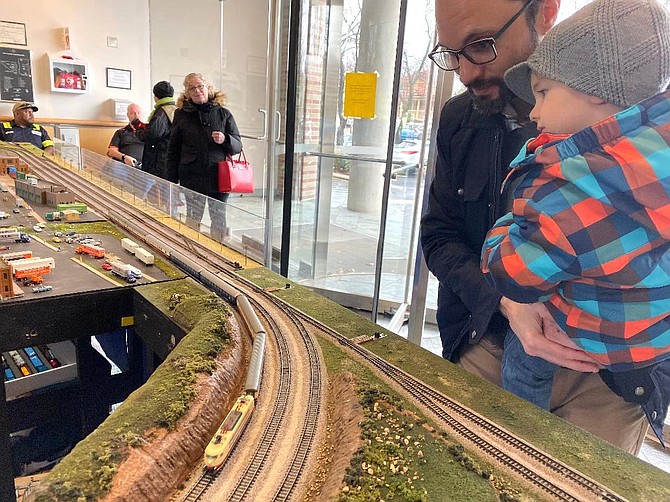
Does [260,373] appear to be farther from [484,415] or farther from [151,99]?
[151,99]

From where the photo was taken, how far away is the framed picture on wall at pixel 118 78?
8773 mm

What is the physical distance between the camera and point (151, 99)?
9.41 metres

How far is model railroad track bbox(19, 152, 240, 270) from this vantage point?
2.57 m

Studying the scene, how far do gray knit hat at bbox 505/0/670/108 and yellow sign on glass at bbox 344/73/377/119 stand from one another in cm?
315

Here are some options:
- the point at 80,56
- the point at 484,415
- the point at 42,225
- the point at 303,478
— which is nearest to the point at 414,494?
the point at 303,478

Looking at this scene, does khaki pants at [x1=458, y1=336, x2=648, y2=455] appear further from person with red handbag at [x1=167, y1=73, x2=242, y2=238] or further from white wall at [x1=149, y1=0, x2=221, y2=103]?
white wall at [x1=149, y1=0, x2=221, y2=103]

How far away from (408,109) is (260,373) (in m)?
3.62

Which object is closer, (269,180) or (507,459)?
(507,459)

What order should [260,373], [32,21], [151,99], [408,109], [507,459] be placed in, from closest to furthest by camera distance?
1. [507,459]
2. [260,373]
3. [408,109]
4. [32,21]
5. [151,99]

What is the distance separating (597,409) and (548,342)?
0.95ft

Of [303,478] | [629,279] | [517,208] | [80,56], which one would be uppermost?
[80,56]

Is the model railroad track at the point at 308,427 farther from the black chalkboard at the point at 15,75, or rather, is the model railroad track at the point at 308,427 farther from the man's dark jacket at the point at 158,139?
the black chalkboard at the point at 15,75

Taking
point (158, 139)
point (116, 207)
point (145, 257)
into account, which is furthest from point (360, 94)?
point (158, 139)

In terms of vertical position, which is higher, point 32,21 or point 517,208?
point 32,21
